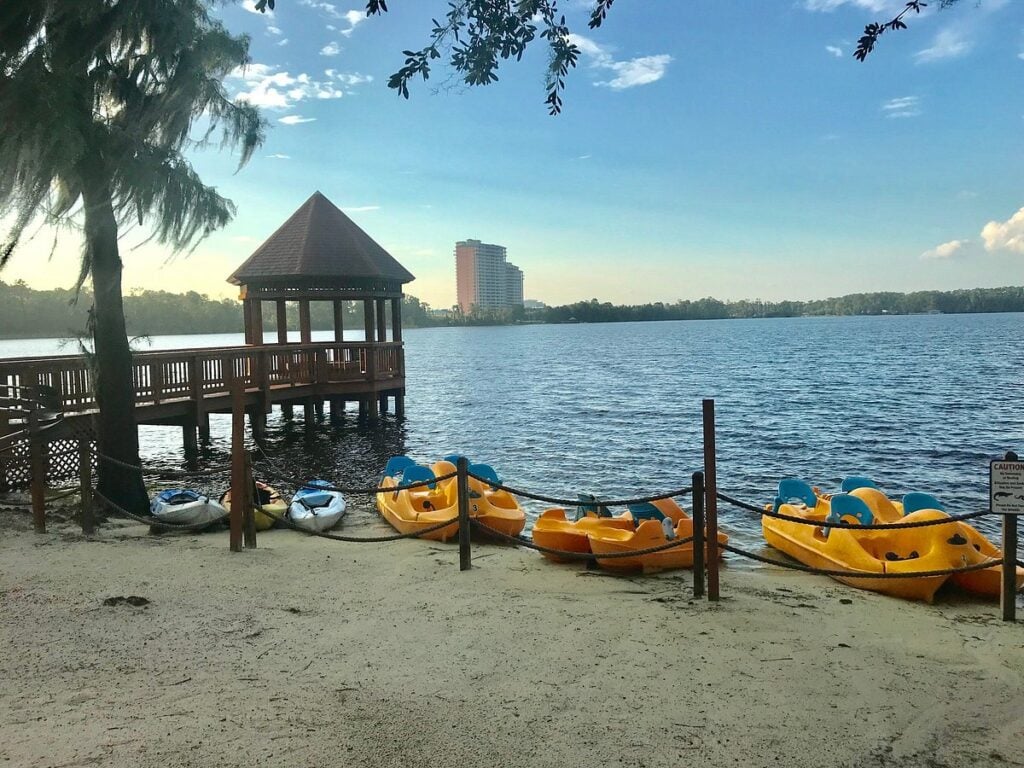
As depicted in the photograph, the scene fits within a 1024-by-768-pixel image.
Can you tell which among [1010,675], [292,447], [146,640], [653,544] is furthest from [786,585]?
[292,447]

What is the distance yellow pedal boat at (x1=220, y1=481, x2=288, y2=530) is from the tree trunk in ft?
3.65

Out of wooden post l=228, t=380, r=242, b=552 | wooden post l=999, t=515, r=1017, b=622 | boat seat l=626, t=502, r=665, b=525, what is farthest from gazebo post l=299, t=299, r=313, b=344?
wooden post l=999, t=515, r=1017, b=622

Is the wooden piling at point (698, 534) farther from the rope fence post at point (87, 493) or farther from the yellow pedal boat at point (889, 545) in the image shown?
the rope fence post at point (87, 493)

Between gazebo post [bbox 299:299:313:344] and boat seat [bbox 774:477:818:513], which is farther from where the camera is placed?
gazebo post [bbox 299:299:313:344]

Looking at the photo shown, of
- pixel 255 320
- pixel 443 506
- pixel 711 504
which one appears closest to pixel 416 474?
pixel 443 506

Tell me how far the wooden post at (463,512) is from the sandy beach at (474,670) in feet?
0.59

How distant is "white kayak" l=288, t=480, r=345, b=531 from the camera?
992 cm

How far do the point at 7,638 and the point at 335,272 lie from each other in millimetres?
17624

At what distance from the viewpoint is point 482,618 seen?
18.0 feet

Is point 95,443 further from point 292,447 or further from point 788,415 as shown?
point 788,415

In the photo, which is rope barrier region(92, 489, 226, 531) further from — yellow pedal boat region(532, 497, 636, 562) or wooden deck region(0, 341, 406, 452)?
yellow pedal boat region(532, 497, 636, 562)

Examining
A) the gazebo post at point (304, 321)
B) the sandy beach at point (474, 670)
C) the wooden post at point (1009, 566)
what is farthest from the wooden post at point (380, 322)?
the wooden post at point (1009, 566)

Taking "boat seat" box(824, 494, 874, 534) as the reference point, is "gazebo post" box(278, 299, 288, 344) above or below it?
above

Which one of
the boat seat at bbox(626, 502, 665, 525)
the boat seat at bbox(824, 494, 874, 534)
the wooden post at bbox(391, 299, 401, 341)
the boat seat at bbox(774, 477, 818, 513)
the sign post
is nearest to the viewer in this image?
the sign post
